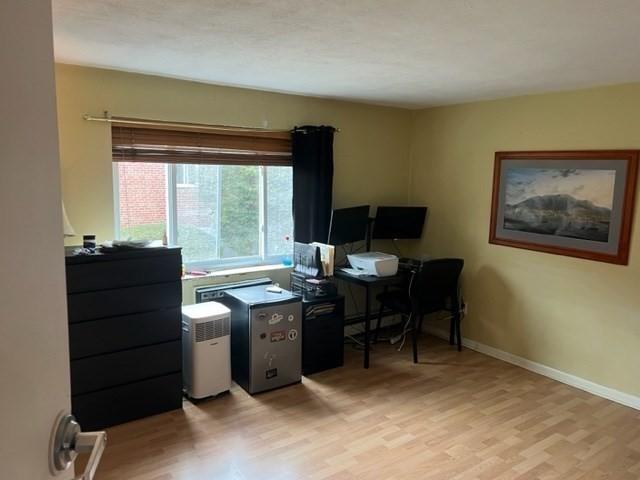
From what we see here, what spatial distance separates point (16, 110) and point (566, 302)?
389cm

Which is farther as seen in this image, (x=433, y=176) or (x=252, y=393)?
(x=433, y=176)

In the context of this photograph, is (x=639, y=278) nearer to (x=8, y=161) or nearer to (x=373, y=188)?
(x=373, y=188)

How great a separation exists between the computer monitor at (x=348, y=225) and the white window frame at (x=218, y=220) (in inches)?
19.2

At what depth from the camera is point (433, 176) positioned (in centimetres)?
465

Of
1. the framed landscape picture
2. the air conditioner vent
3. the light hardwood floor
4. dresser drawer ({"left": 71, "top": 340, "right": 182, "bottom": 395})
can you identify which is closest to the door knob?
the light hardwood floor

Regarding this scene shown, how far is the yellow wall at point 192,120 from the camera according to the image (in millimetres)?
3100

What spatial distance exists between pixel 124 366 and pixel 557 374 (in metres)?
3.25

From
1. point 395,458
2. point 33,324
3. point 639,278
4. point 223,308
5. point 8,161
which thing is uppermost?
point 8,161

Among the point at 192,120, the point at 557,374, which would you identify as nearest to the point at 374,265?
the point at 557,374

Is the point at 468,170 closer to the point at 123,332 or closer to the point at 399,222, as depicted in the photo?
the point at 399,222

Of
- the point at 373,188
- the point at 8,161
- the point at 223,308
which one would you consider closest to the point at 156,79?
the point at 223,308

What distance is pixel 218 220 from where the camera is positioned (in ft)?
12.6

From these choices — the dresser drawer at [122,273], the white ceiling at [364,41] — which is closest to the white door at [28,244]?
the white ceiling at [364,41]

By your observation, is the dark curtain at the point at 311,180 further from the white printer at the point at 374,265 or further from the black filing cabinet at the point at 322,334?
the black filing cabinet at the point at 322,334
